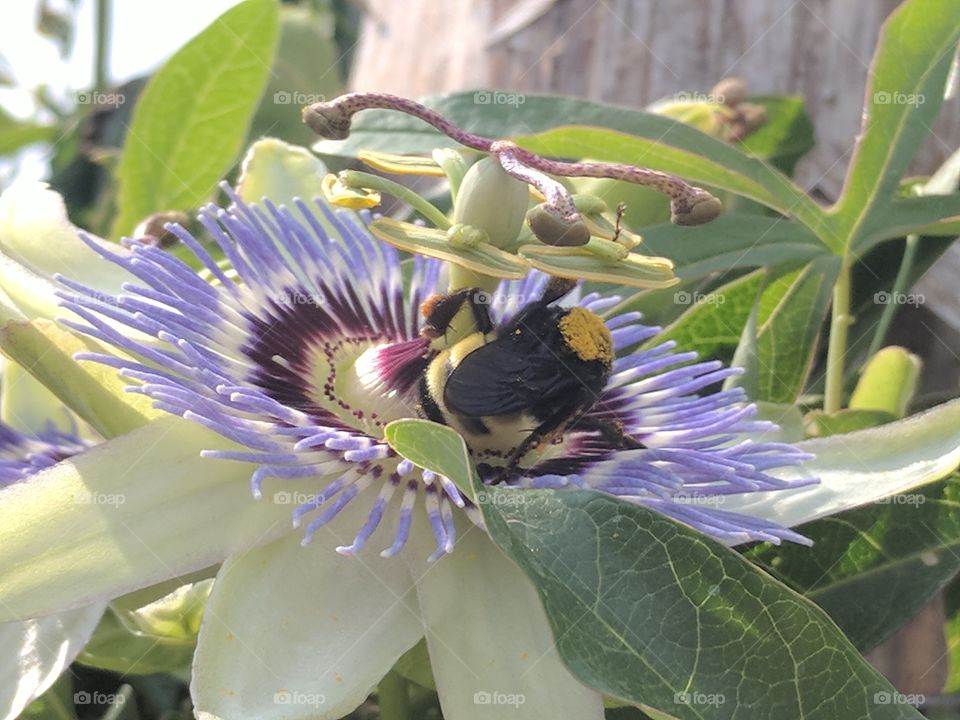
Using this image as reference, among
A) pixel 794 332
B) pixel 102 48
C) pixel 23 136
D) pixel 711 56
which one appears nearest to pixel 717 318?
pixel 794 332

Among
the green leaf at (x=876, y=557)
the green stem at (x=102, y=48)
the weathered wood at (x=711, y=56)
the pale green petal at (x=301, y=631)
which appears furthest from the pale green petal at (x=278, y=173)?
the green stem at (x=102, y=48)

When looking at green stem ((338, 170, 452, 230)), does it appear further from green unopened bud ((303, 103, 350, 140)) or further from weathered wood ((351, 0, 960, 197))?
weathered wood ((351, 0, 960, 197))

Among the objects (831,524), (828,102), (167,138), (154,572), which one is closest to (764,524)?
(831,524)

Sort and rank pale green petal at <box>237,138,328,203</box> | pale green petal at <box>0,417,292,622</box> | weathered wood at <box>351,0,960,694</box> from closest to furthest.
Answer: pale green petal at <box>0,417,292,622</box>
pale green petal at <box>237,138,328,203</box>
weathered wood at <box>351,0,960,694</box>

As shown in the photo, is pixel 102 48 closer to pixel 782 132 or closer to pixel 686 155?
pixel 782 132

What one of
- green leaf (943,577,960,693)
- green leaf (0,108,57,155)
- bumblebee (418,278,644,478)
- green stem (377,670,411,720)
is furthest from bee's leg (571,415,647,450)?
green leaf (0,108,57,155)

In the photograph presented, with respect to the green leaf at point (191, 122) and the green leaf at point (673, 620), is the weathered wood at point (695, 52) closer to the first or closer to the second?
the green leaf at point (191, 122)
